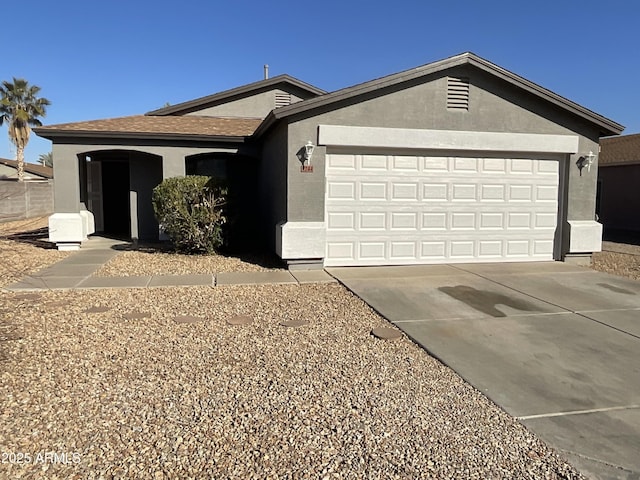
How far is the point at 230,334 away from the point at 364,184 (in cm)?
547

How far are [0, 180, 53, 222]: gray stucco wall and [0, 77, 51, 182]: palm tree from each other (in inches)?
524

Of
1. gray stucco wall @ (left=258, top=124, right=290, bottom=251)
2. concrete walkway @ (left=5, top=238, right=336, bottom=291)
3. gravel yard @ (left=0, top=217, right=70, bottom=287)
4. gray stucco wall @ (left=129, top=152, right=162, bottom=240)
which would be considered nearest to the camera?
concrete walkway @ (left=5, top=238, right=336, bottom=291)

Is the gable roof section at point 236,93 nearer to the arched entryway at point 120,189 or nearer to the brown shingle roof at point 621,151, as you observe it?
the arched entryway at point 120,189

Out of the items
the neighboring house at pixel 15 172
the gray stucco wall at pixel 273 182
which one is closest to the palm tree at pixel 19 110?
the neighboring house at pixel 15 172

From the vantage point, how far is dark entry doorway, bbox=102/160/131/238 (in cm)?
1728

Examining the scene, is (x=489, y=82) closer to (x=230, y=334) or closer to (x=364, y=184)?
(x=364, y=184)

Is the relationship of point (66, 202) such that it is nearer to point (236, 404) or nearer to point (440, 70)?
point (440, 70)

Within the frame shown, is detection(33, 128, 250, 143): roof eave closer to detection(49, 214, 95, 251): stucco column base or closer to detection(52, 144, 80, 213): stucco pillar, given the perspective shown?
detection(52, 144, 80, 213): stucco pillar

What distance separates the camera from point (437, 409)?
3994 mm

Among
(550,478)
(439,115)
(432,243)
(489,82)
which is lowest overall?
(550,478)

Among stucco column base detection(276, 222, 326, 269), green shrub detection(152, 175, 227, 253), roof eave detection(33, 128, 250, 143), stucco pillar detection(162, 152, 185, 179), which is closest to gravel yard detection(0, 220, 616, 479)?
stucco column base detection(276, 222, 326, 269)

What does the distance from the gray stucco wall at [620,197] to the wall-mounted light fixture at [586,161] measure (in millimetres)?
11175

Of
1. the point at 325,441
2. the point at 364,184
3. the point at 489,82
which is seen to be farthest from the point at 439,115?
the point at 325,441

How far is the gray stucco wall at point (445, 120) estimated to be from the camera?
10.0m
